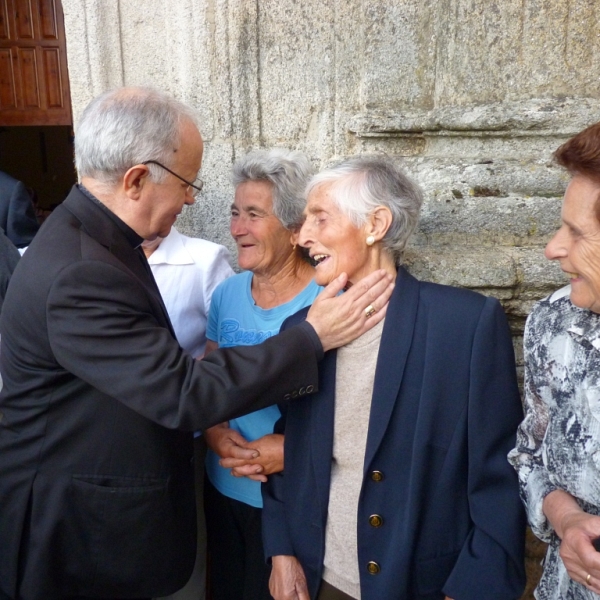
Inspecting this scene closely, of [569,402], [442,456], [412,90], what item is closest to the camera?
[569,402]

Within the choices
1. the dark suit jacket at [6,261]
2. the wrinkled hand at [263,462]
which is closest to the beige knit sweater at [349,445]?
the wrinkled hand at [263,462]

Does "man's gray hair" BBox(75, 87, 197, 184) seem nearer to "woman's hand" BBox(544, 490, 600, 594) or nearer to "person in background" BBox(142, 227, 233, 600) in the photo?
"person in background" BBox(142, 227, 233, 600)

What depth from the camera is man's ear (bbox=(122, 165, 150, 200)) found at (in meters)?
1.73

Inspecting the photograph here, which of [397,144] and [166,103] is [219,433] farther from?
[397,144]

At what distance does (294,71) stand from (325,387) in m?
1.45

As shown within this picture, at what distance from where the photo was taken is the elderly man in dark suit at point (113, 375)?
1.58 meters

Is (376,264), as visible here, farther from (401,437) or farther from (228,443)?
(228,443)

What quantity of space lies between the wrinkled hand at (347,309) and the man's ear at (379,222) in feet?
0.35

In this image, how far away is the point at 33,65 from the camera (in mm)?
3869

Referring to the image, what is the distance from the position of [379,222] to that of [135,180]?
665mm

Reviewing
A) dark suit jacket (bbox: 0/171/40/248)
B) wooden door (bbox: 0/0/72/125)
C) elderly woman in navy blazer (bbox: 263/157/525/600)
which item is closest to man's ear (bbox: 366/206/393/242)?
elderly woman in navy blazer (bbox: 263/157/525/600)

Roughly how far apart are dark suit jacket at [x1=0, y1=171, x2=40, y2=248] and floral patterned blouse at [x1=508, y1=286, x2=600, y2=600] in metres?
2.38

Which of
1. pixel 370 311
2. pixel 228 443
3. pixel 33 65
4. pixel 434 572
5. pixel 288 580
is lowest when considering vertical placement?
pixel 288 580

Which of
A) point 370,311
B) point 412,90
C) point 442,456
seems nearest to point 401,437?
point 442,456
